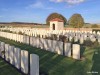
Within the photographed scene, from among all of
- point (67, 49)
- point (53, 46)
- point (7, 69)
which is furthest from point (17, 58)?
point (53, 46)

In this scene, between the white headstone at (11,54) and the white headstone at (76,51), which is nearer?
the white headstone at (11,54)

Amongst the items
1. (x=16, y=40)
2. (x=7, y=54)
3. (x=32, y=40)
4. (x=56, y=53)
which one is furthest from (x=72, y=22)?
(x=7, y=54)

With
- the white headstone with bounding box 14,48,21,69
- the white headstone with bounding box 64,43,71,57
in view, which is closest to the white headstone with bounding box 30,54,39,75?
the white headstone with bounding box 14,48,21,69

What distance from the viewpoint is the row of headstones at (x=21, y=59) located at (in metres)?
7.44

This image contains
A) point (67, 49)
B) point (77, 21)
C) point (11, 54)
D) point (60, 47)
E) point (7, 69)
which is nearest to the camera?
point (7, 69)

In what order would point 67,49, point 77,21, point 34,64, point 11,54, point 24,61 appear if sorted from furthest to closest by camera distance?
point 77,21
point 67,49
point 11,54
point 24,61
point 34,64

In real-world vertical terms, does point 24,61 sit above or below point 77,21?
below

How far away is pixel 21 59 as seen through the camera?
28.6ft

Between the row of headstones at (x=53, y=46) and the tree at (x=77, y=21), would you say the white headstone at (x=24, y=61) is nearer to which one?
the row of headstones at (x=53, y=46)

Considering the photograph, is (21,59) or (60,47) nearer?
(21,59)

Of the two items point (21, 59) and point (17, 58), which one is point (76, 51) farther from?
point (21, 59)

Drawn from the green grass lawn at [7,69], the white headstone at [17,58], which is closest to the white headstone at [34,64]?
the green grass lawn at [7,69]

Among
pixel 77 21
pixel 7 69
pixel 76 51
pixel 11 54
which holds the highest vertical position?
pixel 77 21

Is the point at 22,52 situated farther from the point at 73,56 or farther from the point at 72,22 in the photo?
the point at 72,22
